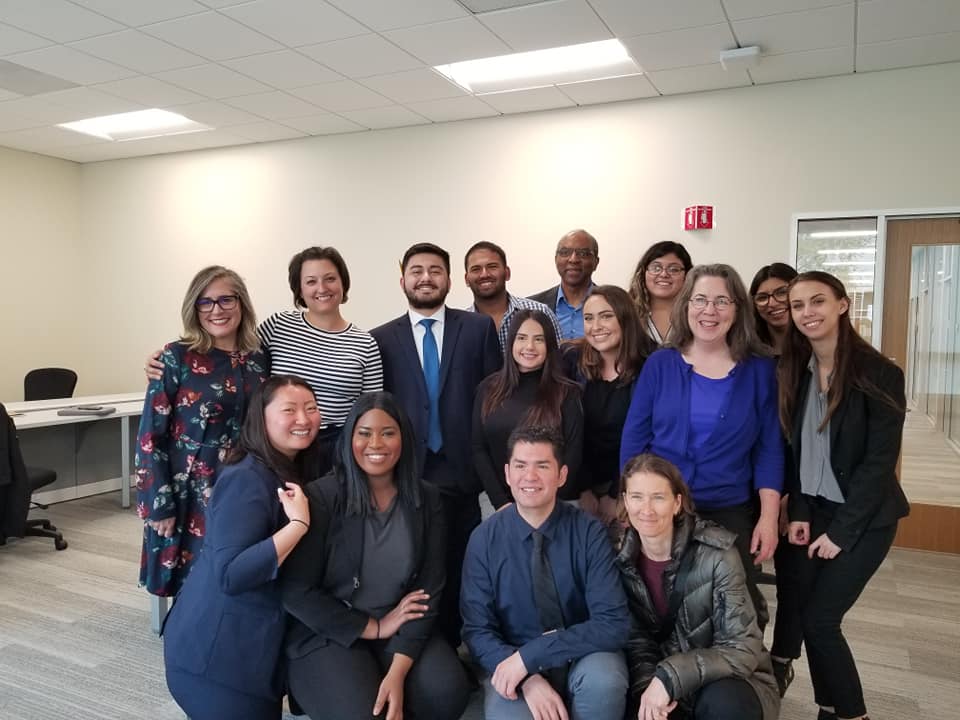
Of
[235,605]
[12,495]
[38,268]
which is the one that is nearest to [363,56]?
[12,495]

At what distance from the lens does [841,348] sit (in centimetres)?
210

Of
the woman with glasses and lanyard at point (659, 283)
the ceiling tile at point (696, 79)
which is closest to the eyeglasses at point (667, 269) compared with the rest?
the woman with glasses and lanyard at point (659, 283)

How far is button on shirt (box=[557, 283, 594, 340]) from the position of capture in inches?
139

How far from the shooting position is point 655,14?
3662 millimetres

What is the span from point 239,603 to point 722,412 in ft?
4.92

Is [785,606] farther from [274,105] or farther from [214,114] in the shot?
[214,114]

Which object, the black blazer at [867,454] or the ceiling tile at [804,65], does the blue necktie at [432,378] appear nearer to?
the black blazer at [867,454]

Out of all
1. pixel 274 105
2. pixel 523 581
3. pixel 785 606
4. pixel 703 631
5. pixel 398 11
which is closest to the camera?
pixel 703 631

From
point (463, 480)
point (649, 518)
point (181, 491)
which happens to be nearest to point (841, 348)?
point (649, 518)

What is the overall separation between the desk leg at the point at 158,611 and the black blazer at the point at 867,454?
269 centimetres

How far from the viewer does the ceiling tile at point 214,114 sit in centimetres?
537

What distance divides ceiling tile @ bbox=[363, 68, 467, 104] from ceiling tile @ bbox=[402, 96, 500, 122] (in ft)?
0.38

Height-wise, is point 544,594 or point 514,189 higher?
point 514,189

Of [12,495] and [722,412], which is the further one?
[12,495]
